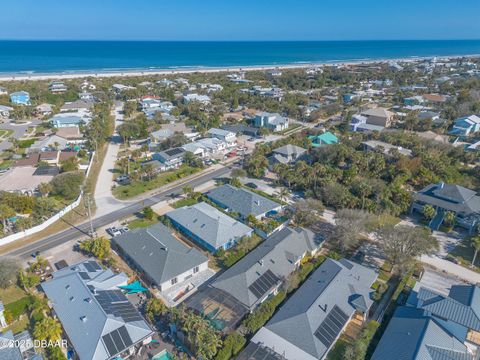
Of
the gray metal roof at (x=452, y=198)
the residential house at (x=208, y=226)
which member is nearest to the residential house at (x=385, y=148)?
the gray metal roof at (x=452, y=198)

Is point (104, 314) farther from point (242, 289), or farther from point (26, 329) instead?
point (242, 289)

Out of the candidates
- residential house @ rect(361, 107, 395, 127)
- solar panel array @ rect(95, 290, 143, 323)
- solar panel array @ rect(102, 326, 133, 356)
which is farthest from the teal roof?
solar panel array @ rect(102, 326, 133, 356)

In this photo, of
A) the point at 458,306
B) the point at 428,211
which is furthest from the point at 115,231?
the point at 428,211

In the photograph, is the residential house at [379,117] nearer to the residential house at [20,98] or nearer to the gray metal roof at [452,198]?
the gray metal roof at [452,198]

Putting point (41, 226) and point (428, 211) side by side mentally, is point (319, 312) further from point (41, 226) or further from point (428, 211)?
point (41, 226)

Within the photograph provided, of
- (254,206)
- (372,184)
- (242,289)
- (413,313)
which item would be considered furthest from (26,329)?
(372,184)

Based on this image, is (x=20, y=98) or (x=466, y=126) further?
(x=20, y=98)
